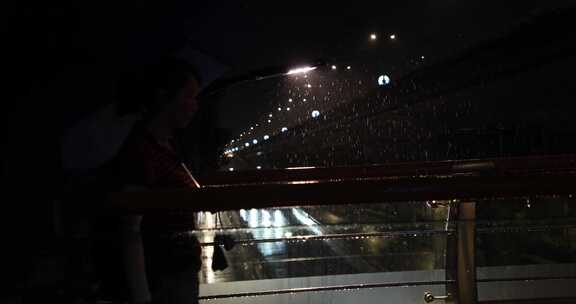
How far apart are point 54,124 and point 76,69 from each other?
0.24 meters

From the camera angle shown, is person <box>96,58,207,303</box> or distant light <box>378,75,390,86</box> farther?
distant light <box>378,75,390,86</box>

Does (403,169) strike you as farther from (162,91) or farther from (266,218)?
(162,91)

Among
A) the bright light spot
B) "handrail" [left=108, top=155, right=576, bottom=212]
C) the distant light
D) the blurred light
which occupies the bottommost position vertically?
the blurred light

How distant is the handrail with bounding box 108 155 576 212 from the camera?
187 cm

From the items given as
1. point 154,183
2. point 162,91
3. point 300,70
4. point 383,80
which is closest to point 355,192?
point 154,183

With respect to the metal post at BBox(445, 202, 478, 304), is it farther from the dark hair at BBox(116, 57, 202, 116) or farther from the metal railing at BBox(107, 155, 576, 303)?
the dark hair at BBox(116, 57, 202, 116)

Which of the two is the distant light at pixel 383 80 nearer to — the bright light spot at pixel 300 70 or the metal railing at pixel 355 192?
the bright light spot at pixel 300 70

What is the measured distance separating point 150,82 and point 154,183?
0.40 m

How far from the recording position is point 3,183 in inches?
81.7

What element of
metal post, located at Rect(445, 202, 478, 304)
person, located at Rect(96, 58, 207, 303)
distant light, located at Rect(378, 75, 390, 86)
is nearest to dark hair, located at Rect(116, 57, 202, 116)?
person, located at Rect(96, 58, 207, 303)

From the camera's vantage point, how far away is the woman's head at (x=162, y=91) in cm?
210

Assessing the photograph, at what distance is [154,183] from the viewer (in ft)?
6.70

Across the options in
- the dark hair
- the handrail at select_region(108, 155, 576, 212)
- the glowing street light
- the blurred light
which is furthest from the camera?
the glowing street light

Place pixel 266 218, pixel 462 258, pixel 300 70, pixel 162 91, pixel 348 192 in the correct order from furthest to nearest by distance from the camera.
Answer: pixel 300 70 → pixel 462 258 → pixel 266 218 → pixel 162 91 → pixel 348 192
